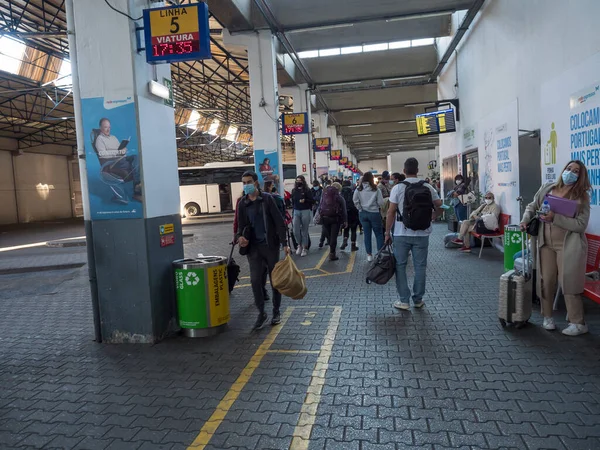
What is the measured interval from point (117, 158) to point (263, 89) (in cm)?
931

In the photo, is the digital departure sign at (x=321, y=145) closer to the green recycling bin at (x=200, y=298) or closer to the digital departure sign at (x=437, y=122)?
the digital departure sign at (x=437, y=122)

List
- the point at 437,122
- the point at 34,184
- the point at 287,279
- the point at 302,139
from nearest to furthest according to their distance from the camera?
the point at 287,279 < the point at 437,122 < the point at 302,139 < the point at 34,184

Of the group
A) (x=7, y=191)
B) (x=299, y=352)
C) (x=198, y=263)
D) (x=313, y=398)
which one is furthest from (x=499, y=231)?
(x=7, y=191)

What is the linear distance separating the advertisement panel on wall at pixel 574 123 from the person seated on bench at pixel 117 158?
5.10m

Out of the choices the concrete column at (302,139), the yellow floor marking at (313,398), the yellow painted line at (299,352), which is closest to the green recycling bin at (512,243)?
the yellow floor marking at (313,398)

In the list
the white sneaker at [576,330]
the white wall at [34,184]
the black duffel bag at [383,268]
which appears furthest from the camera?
the white wall at [34,184]

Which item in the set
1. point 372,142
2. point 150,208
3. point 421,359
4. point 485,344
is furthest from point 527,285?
point 372,142

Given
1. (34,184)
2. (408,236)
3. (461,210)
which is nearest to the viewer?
(408,236)

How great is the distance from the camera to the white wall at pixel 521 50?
608 centimetres

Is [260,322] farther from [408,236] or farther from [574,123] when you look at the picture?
[574,123]

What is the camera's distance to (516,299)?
465cm

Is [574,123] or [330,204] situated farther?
[330,204]

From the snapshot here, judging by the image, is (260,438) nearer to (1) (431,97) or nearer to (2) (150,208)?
(2) (150,208)

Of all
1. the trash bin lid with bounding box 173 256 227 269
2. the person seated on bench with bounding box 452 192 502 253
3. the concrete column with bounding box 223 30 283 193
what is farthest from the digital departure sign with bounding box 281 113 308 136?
the trash bin lid with bounding box 173 256 227 269
